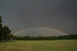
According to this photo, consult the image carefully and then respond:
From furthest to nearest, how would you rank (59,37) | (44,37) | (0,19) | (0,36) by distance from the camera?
1. (59,37)
2. (44,37)
3. (0,36)
4. (0,19)

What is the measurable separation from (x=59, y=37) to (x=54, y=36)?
28.9 feet

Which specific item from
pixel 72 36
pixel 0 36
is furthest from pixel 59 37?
pixel 0 36

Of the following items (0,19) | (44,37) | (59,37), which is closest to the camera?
(0,19)

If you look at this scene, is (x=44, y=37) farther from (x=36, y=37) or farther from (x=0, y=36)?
(x=0, y=36)

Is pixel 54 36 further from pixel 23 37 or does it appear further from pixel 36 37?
pixel 23 37

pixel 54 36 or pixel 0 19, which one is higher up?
pixel 0 19

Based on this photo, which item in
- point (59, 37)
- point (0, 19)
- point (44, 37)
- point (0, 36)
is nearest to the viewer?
point (0, 19)

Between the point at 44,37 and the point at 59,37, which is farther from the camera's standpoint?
the point at 59,37

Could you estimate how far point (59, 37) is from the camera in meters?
91.2

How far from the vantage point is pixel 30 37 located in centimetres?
8431

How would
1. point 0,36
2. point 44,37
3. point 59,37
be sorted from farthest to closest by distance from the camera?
point 59,37 → point 44,37 → point 0,36

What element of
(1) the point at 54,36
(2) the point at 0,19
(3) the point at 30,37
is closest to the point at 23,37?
(3) the point at 30,37

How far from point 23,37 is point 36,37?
14031mm

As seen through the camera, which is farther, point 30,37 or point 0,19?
point 30,37
